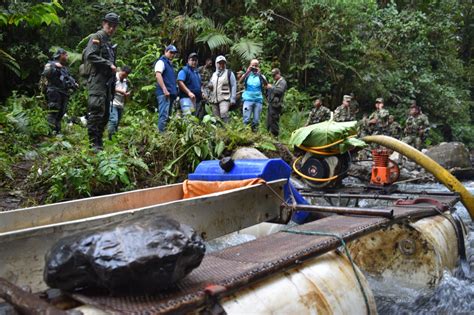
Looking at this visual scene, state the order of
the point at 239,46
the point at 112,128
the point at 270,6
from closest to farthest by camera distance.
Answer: the point at 112,128 → the point at 239,46 → the point at 270,6

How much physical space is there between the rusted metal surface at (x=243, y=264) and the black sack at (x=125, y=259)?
60 mm

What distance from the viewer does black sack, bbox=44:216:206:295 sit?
174 cm

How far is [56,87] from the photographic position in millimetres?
8766

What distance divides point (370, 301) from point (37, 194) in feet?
14.9

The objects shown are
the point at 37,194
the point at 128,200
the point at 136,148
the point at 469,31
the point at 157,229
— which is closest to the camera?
the point at 157,229

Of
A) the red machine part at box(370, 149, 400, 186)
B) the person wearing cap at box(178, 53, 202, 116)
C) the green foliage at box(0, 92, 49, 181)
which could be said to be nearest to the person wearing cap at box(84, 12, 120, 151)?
the green foliage at box(0, 92, 49, 181)

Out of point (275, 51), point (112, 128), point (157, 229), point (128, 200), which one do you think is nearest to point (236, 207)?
point (128, 200)

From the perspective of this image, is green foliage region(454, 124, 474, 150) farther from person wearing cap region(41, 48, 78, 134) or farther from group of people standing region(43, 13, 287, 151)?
person wearing cap region(41, 48, 78, 134)

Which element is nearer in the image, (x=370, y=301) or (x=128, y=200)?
(x=370, y=301)

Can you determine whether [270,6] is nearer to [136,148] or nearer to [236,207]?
[136,148]

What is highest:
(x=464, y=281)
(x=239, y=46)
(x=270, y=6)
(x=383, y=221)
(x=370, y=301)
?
(x=270, y=6)

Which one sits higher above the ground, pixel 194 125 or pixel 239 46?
pixel 239 46

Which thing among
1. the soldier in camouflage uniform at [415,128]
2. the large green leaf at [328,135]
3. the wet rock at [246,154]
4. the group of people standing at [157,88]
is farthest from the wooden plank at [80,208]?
the soldier in camouflage uniform at [415,128]

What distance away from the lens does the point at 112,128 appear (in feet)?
28.4
